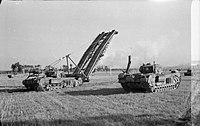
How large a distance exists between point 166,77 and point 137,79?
891 millimetres

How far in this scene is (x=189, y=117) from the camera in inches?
73.4

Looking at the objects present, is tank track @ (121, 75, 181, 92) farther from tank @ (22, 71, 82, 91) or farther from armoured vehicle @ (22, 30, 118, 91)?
tank @ (22, 71, 82, 91)

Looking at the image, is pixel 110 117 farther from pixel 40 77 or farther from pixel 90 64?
pixel 90 64

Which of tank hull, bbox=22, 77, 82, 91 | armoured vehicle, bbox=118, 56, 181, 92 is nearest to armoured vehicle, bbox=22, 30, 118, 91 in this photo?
tank hull, bbox=22, 77, 82, 91

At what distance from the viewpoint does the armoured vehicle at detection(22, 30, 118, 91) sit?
5.68 metres

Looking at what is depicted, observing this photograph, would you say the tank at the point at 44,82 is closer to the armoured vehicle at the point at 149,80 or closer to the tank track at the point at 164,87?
the armoured vehicle at the point at 149,80

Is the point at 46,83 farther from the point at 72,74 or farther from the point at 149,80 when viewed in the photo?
the point at 149,80

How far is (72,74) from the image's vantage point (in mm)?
6773

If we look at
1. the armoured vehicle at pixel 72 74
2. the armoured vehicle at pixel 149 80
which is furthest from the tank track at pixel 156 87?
the armoured vehicle at pixel 72 74

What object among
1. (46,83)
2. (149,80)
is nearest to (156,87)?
(149,80)

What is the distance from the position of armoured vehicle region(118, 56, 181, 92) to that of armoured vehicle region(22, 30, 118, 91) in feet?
3.88

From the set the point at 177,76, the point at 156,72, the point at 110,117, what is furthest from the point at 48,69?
the point at 110,117

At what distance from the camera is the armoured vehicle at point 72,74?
18.6ft

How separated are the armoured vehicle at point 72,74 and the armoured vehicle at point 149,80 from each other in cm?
118
